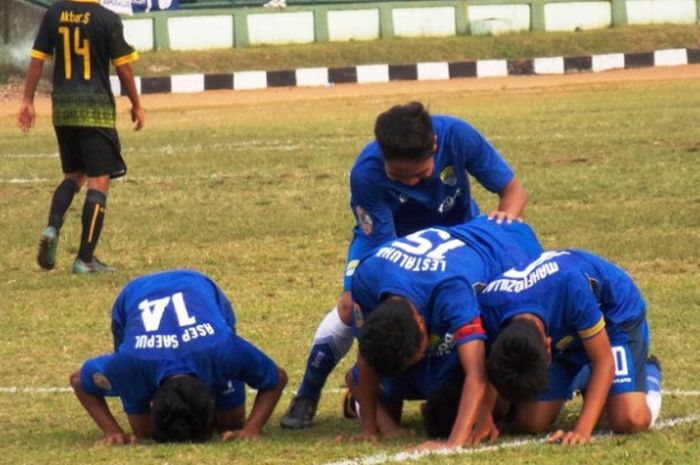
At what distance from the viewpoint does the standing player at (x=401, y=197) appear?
723cm

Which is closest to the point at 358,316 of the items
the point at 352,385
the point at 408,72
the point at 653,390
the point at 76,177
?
the point at 352,385

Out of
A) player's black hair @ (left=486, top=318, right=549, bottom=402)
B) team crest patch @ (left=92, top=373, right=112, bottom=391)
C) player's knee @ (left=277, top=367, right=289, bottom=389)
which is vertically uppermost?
player's black hair @ (left=486, top=318, right=549, bottom=402)

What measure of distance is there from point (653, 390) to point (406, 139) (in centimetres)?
134

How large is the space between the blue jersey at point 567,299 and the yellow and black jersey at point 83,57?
16.5 ft

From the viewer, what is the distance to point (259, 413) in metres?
6.82

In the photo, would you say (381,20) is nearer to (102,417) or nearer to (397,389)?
(397,389)

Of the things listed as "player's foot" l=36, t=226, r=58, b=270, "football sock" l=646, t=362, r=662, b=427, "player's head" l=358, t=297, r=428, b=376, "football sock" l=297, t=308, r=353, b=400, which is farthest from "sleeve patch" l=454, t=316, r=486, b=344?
"player's foot" l=36, t=226, r=58, b=270

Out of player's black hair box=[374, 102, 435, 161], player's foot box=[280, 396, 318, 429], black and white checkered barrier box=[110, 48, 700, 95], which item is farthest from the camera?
black and white checkered barrier box=[110, 48, 700, 95]

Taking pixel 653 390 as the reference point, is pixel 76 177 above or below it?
above

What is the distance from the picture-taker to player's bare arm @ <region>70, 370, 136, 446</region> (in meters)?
6.77

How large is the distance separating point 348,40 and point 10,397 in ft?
80.3

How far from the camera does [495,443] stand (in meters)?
6.42

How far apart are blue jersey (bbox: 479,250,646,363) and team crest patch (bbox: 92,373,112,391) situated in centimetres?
143

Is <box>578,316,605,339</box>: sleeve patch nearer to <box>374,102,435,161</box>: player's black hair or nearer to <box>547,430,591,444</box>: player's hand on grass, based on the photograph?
<box>547,430,591,444</box>: player's hand on grass
